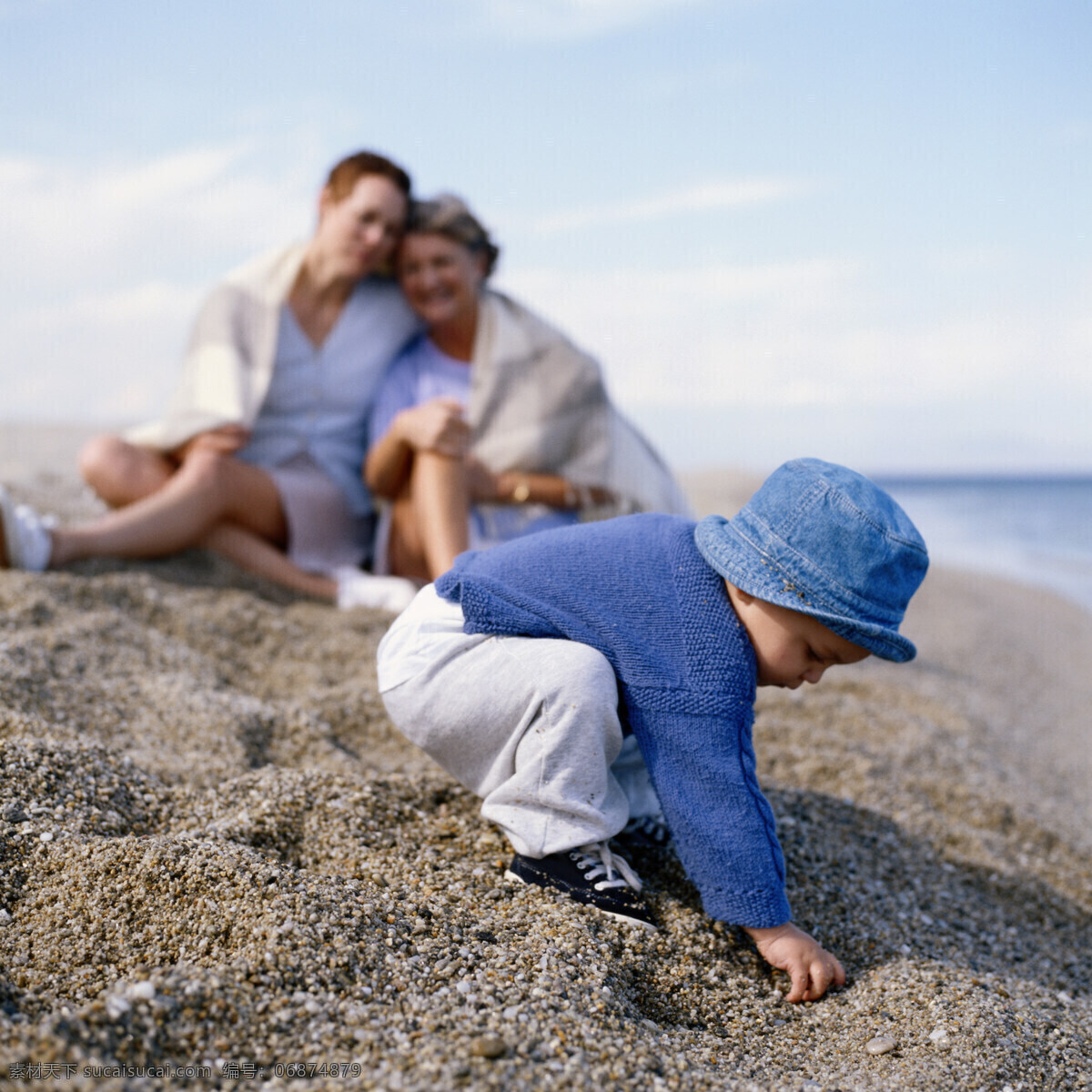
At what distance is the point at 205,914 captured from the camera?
142cm

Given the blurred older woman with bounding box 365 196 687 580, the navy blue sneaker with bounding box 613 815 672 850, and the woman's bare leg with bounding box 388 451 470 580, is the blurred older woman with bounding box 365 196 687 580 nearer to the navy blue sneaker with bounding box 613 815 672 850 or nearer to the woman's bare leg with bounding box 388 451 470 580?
the woman's bare leg with bounding box 388 451 470 580

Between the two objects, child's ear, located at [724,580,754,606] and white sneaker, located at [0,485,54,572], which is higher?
child's ear, located at [724,580,754,606]

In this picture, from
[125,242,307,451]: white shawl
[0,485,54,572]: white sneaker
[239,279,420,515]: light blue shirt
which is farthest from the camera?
[239,279,420,515]: light blue shirt

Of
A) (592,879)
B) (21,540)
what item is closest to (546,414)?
(21,540)

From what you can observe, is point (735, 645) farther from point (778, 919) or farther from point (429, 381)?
point (429, 381)

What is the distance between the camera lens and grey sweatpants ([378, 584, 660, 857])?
1.67 metres

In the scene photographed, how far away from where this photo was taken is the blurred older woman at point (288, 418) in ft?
12.0

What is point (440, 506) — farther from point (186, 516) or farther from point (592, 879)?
point (592, 879)

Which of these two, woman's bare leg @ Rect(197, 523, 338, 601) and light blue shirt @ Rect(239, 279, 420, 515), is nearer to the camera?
woman's bare leg @ Rect(197, 523, 338, 601)

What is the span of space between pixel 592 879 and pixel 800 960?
357mm

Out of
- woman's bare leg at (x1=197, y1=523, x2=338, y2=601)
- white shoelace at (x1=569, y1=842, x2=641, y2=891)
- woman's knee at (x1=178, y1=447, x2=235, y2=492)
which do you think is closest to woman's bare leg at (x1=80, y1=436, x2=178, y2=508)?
woman's knee at (x1=178, y1=447, x2=235, y2=492)

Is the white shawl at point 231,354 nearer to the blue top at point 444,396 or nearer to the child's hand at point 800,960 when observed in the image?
the blue top at point 444,396

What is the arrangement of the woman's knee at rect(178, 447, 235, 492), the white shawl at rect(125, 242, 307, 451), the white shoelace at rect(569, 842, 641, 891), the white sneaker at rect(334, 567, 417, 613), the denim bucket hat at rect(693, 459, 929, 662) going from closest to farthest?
1. the denim bucket hat at rect(693, 459, 929, 662)
2. the white shoelace at rect(569, 842, 641, 891)
3. the white sneaker at rect(334, 567, 417, 613)
4. the woman's knee at rect(178, 447, 235, 492)
5. the white shawl at rect(125, 242, 307, 451)

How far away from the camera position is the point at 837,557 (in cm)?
161
